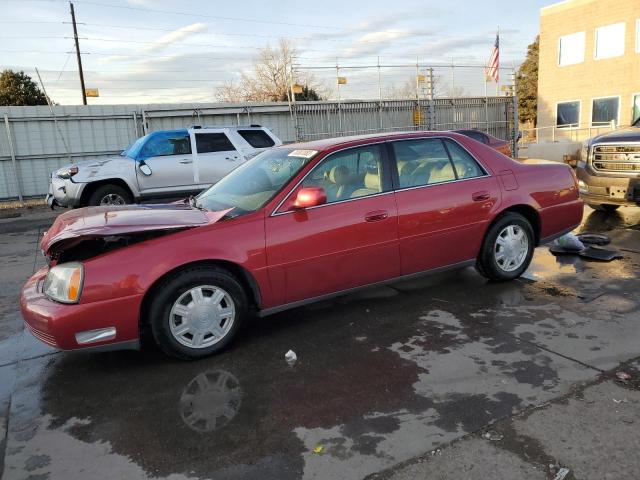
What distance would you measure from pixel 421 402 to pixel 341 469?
791 millimetres

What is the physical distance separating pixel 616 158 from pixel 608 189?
1.50 feet

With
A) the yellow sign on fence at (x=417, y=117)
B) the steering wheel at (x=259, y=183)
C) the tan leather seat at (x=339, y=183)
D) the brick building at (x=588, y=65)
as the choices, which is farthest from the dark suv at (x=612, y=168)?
the brick building at (x=588, y=65)

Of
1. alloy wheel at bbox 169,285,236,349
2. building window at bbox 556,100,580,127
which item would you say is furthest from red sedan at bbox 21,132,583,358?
building window at bbox 556,100,580,127

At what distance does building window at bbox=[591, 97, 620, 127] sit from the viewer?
26895 mm

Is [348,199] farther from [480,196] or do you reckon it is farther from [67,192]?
[67,192]

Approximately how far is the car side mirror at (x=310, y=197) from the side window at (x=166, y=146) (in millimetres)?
7325

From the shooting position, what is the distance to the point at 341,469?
8.56ft

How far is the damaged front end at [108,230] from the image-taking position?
3646 millimetres

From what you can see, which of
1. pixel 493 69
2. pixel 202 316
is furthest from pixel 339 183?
pixel 493 69

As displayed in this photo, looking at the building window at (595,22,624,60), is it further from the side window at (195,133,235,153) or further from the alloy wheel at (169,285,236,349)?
the alloy wheel at (169,285,236,349)

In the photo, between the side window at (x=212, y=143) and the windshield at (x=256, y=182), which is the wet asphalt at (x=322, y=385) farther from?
the side window at (x=212, y=143)

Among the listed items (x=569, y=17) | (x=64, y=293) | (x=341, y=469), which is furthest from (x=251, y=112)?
(x=569, y=17)

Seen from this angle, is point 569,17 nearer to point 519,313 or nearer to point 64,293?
point 519,313

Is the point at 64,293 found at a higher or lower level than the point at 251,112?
lower
